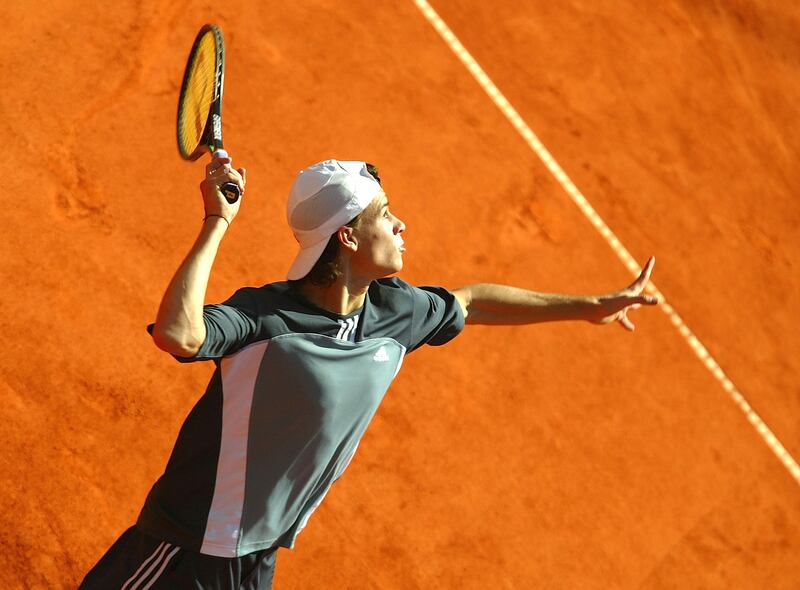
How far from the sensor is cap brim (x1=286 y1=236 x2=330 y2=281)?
3.51 metres

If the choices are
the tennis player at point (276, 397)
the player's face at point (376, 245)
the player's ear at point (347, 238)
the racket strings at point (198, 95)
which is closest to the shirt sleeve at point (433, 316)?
the tennis player at point (276, 397)

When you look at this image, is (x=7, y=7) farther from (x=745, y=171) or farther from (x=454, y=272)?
(x=745, y=171)

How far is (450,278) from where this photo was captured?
651cm

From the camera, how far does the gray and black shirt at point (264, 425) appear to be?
10.9 ft

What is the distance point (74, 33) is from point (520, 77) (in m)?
3.19

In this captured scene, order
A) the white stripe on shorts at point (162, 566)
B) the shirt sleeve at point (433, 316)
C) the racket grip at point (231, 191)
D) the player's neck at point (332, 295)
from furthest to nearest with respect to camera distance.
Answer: the shirt sleeve at point (433, 316) → the player's neck at point (332, 295) → the white stripe on shorts at point (162, 566) → the racket grip at point (231, 191)

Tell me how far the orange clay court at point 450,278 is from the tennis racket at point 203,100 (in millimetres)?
1718

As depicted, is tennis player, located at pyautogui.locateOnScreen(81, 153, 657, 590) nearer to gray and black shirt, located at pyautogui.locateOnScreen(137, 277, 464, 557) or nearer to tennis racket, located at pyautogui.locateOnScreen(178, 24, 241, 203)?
gray and black shirt, located at pyautogui.locateOnScreen(137, 277, 464, 557)

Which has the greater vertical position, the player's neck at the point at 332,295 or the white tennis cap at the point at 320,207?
the white tennis cap at the point at 320,207

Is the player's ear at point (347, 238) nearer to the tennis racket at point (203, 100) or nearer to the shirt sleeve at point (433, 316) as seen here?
the shirt sleeve at point (433, 316)

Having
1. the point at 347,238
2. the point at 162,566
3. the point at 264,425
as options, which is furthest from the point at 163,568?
the point at 347,238

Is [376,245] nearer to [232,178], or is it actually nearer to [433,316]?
[433,316]

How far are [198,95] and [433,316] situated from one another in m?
1.33

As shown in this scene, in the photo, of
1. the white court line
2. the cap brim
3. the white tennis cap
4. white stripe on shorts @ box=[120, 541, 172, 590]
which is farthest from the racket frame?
the white court line
